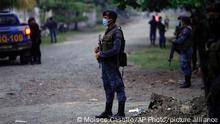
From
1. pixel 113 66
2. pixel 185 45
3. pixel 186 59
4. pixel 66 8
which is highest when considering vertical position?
pixel 113 66

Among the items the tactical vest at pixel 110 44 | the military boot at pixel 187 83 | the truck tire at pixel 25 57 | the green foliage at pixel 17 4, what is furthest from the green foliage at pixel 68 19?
the tactical vest at pixel 110 44

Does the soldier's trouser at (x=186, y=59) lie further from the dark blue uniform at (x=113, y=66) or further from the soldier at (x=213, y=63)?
the soldier at (x=213, y=63)

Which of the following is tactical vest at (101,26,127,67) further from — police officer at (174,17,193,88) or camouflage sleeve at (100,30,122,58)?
police officer at (174,17,193,88)

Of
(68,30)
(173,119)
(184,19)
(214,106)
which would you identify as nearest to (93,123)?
(173,119)

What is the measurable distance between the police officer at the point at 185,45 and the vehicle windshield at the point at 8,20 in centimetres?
874

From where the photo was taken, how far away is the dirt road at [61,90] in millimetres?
10016

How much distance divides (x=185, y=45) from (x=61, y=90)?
3260 millimetres

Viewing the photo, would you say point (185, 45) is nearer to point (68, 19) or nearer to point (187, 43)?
point (187, 43)

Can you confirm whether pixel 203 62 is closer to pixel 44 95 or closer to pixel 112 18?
pixel 112 18

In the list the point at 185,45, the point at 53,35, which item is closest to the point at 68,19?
the point at 53,35

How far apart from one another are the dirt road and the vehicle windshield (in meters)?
1.57

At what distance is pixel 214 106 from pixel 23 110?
481 cm

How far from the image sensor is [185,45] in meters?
13.0

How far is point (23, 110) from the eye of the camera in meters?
10.5
